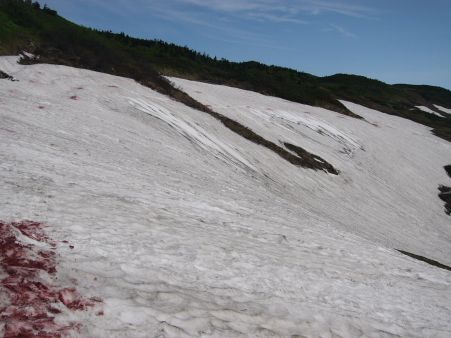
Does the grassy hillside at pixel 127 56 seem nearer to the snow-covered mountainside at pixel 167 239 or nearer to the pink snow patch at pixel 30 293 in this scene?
the snow-covered mountainside at pixel 167 239

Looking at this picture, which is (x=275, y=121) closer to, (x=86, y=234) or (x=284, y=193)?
(x=284, y=193)

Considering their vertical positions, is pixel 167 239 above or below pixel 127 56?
below

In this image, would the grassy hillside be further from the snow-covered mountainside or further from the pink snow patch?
the pink snow patch

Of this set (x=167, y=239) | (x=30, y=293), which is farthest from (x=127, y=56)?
(x=30, y=293)

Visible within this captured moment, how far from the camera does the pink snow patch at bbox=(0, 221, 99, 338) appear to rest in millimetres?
5910

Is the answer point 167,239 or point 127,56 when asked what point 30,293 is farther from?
point 127,56

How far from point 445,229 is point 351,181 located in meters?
8.27

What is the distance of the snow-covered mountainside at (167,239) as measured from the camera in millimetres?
7199

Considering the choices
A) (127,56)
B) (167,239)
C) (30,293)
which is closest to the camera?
(30,293)

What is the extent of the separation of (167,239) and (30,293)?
4511mm

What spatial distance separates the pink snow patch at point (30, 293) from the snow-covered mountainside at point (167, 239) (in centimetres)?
3

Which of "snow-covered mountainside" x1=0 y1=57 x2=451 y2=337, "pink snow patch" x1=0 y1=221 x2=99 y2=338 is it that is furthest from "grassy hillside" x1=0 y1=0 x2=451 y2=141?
"pink snow patch" x1=0 y1=221 x2=99 y2=338

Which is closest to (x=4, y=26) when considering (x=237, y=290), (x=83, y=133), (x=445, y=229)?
(x=83, y=133)

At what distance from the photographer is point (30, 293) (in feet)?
21.5
